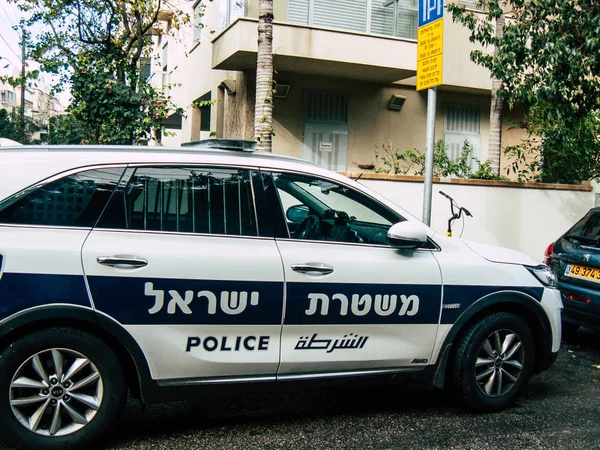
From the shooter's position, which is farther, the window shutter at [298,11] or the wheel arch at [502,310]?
the window shutter at [298,11]

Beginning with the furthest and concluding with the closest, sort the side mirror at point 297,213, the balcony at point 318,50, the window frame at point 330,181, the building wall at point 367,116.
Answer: the building wall at point 367,116, the balcony at point 318,50, the side mirror at point 297,213, the window frame at point 330,181

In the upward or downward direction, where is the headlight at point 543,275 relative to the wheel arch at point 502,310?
upward

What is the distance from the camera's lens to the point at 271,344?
400 cm

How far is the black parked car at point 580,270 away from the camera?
6297 millimetres

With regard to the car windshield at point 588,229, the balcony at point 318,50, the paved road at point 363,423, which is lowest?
the paved road at point 363,423

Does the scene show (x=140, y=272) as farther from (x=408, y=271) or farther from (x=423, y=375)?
(x=423, y=375)

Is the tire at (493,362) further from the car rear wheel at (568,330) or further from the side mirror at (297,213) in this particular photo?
the car rear wheel at (568,330)

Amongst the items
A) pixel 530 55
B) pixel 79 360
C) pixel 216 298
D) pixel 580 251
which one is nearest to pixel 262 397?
pixel 216 298

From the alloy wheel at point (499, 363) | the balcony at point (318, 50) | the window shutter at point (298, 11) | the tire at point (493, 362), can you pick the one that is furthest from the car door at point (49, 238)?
the window shutter at point (298, 11)

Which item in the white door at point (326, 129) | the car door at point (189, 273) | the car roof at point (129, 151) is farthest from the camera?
the white door at point (326, 129)

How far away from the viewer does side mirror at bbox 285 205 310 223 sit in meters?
4.38

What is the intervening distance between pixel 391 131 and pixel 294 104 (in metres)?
2.53

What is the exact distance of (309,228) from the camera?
438cm

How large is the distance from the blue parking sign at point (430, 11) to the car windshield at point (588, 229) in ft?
8.57
